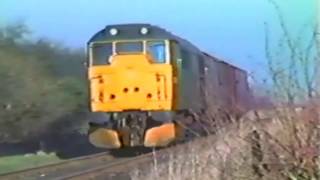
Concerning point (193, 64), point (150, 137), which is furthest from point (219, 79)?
point (150, 137)

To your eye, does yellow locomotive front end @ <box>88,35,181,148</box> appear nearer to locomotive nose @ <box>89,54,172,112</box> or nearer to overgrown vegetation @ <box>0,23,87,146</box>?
locomotive nose @ <box>89,54,172,112</box>

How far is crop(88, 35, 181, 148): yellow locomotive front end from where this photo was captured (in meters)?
23.0

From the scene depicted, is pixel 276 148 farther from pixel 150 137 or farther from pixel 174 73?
pixel 174 73

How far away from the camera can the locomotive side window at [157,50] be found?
23.5 m

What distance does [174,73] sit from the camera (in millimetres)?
23203

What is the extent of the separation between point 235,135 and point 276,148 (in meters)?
1.49

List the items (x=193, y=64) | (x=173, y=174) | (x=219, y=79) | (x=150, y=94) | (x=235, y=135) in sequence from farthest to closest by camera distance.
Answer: (x=219, y=79) < (x=193, y=64) < (x=150, y=94) < (x=173, y=174) < (x=235, y=135)

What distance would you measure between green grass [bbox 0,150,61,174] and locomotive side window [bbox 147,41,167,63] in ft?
13.1

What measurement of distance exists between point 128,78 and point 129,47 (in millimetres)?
864

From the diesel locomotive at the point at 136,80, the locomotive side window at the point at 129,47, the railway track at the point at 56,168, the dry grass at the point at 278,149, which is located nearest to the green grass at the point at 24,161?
the railway track at the point at 56,168

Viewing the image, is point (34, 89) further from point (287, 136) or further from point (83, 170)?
point (287, 136)

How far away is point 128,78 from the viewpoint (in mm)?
23531

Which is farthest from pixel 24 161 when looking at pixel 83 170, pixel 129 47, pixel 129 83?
pixel 83 170

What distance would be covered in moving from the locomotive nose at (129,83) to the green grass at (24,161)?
2082 millimetres
